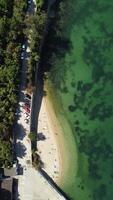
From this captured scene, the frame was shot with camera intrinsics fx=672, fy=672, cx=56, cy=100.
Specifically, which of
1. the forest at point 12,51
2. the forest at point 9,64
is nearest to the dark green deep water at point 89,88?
the forest at point 12,51

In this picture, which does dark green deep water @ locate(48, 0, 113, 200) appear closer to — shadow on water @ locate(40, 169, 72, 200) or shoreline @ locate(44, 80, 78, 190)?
shoreline @ locate(44, 80, 78, 190)

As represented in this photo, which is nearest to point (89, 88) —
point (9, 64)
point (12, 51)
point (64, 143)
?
point (64, 143)

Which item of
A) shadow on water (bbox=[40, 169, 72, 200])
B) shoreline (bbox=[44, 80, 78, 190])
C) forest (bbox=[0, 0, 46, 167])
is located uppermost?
forest (bbox=[0, 0, 46, 167])

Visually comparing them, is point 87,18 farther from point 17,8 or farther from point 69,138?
point 69,138

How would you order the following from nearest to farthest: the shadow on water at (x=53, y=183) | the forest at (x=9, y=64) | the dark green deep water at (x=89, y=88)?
the forest at (x=9, y=64)
the shadow on water at (x=53, y=183)
the dark green deep water at (x=89, y=88)

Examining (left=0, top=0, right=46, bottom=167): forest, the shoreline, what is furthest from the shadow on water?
(left=0, top=0, right=46, bottom=167): forest

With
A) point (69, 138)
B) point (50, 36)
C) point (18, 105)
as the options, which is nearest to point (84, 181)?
point (69, 138)

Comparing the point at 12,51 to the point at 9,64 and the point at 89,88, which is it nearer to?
the point at 9,64

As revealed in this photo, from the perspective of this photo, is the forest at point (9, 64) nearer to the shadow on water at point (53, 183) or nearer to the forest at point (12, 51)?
the forest at point (12, 51)
